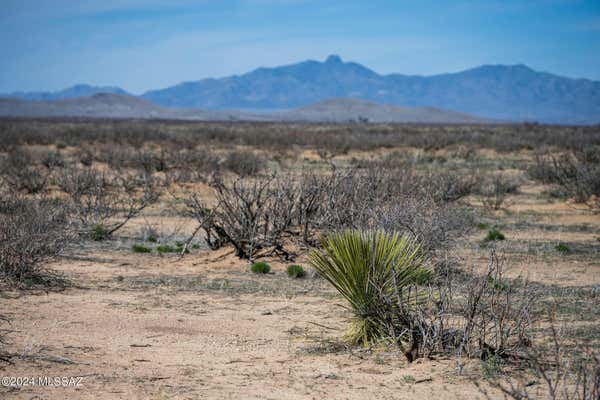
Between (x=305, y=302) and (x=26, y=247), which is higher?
(x=26, y=247)


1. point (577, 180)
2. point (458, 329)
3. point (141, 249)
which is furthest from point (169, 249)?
point (577, 180)

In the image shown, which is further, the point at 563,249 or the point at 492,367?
the point at 563,249

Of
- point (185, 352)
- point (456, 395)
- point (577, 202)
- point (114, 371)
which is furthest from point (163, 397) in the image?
point (577, 202)

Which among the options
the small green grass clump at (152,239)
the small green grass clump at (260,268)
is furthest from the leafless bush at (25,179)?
the small green grass clump at (260,268)

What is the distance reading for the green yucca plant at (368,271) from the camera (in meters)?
7.04

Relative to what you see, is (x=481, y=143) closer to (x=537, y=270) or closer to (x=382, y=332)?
(x=537, y=270)

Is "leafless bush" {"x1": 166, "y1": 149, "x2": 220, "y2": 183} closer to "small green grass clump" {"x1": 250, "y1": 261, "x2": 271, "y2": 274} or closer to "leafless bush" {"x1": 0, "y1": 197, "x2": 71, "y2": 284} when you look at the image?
"small green grass clump" {"x1": 250, "y1": 261, "x2": 271, "y2": 274}

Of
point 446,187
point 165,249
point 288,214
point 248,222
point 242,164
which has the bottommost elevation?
point 165,249

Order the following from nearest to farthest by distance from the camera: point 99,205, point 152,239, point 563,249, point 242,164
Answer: point 563,249, point 152,239, point 99,205, point 242,164

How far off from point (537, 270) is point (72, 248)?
26.9ft

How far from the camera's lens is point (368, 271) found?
6.95 m

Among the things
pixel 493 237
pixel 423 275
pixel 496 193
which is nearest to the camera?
pixel 423 275

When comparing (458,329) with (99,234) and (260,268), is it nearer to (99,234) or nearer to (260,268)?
(260,268)

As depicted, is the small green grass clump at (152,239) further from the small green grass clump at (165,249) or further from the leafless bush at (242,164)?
the leafless bush at (242,164)
